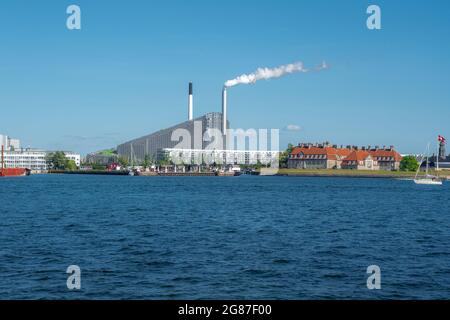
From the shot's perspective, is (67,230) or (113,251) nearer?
(113,251)

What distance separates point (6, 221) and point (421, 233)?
2976 cm

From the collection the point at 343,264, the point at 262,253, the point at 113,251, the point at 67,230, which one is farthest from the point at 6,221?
the point at 343,264

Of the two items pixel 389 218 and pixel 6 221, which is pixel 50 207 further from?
pixel 389 218

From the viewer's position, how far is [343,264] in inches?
995
